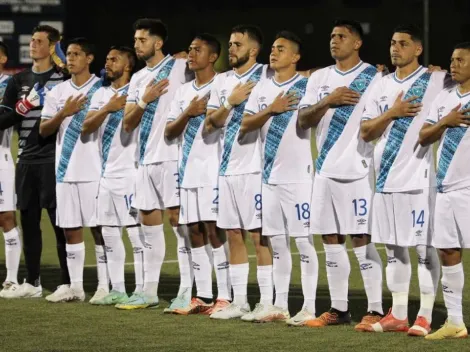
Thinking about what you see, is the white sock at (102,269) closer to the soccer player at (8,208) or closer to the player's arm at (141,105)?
the soccer player at (8,208)

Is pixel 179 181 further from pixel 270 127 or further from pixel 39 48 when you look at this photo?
pixel 39 48

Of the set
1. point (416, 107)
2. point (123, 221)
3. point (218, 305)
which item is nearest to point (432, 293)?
point (416, 107)

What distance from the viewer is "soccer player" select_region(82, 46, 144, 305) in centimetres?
1066

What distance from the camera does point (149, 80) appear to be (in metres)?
10.4

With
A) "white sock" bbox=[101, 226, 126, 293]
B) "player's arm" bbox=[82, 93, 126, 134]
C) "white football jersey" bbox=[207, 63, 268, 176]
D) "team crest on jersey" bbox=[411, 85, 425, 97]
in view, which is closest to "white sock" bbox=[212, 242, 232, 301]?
"white football jersey" bbox=[207, 63, 268, 176]

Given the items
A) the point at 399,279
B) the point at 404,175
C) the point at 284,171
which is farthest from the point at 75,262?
the point at 404,175

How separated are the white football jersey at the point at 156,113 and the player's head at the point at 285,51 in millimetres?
1199

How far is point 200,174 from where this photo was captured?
10.1 meters

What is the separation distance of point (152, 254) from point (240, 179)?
1201 mm

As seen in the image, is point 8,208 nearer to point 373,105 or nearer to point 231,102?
point 231,102

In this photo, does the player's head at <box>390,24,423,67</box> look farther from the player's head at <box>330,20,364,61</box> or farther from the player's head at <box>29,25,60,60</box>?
the player's head at <box>29,25,60,60</box>

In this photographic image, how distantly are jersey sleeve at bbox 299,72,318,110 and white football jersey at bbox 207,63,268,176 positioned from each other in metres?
0.59

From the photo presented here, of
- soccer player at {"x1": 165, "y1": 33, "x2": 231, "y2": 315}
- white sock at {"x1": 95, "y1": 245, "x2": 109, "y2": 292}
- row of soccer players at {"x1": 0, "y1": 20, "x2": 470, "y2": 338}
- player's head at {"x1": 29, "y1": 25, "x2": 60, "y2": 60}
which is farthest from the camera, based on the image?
player's head at {"x1": 29, "y1": 25, "x2": 60, "y2": 60}

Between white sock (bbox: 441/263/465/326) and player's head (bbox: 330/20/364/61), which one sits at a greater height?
player's head (bbox: 330/20/364/61)
